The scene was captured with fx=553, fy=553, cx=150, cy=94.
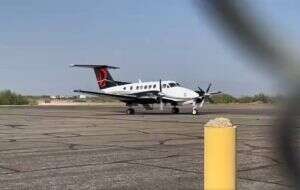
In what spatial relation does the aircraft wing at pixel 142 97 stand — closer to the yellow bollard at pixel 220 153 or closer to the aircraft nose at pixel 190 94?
the aircraft nose at pixel 190 94

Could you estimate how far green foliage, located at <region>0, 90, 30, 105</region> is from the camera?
349ft

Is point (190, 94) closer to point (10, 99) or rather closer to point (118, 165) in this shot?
point (118, 165)

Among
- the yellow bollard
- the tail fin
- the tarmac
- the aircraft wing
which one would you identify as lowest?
the tarmac

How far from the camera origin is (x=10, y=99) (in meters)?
107

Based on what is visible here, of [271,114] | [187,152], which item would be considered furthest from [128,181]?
[271,114]

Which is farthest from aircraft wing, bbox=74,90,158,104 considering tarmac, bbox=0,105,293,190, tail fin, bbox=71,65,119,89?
tarmac, bbox=0,105,293,190

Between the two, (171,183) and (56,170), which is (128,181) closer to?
(171,183)

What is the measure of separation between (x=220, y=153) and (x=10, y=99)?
107236 mm

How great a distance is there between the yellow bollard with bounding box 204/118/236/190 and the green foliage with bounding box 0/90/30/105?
105 m

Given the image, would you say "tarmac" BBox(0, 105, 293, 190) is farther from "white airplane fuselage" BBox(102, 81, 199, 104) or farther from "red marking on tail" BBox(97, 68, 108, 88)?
"red marking on tail" BBox(97, 68, 108, 88)

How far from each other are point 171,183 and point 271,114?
23.6ft

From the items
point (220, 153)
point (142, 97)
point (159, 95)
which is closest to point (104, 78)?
point (142, 97)

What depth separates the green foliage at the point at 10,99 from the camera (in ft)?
349

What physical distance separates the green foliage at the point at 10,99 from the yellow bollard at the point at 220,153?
345ft
